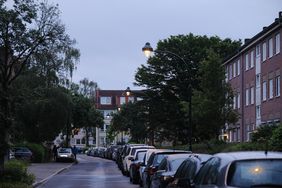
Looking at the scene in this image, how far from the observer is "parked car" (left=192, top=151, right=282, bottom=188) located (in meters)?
7.57

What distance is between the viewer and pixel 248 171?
25.3 ft

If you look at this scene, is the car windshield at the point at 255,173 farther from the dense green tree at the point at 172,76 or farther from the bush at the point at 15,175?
the dense green tree at the point at 172,76

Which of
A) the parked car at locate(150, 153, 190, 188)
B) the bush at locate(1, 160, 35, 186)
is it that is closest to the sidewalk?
the bush at locate(1, 160, 35, 186)

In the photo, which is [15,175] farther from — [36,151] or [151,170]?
[36,151]

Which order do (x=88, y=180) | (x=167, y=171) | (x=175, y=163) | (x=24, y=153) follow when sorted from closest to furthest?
1. (x=167, y=171)
2. (x=175, y=163)
3. (x=88, y=180)
4. (x=24, y=153)

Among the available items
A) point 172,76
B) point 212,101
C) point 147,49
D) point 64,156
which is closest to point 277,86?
point 212,101

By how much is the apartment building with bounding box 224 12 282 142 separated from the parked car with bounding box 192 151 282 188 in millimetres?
32500

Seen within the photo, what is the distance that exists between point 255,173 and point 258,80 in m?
43.3

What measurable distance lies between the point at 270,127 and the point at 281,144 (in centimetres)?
1138

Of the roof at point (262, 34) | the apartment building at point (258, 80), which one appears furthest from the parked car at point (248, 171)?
the roof at point (262, 34)

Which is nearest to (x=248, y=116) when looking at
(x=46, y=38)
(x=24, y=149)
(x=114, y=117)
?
(x=24, y=149)

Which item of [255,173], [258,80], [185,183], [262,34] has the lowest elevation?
[185,183]

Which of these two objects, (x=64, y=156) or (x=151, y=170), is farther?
(x=64, y=156)

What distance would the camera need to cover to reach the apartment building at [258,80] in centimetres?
4438
